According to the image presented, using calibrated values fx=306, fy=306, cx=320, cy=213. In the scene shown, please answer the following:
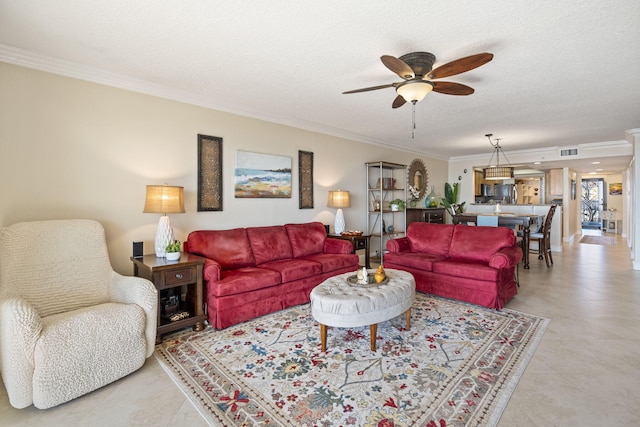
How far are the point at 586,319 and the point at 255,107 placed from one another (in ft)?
14.9

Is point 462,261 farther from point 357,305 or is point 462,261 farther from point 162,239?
point 162,239

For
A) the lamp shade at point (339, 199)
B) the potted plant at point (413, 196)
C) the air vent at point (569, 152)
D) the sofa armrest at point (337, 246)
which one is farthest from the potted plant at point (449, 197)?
the sofa armrest at point (337, 246)

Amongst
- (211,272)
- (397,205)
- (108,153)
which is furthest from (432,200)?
(108,153)

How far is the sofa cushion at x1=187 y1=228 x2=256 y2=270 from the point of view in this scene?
347 cm

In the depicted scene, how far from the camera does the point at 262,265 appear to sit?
3.77 metres

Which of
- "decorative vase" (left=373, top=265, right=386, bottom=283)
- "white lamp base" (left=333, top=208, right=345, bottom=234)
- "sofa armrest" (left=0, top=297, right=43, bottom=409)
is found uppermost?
"white lamp base" (left=333, top=208, right=345, bottom=234)

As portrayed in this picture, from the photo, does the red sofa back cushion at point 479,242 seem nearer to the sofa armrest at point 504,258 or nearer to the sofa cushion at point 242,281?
the sofa armrest at point 504,258

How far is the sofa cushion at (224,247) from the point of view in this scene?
347 centimetres

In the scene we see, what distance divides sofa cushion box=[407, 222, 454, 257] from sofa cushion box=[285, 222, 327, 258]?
4.57ft

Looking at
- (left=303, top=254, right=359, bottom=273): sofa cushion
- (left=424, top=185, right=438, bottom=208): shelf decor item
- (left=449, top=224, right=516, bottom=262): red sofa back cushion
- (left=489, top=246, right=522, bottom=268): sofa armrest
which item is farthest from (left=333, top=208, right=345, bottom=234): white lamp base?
(left=424, top=185, right=438, bottom=208): shelf decor item

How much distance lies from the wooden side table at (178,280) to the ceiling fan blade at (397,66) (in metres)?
2.39

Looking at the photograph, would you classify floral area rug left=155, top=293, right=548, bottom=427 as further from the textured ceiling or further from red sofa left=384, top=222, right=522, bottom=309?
the textured ceiling

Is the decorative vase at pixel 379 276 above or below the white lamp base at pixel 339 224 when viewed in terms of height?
below

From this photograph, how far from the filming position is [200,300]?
3.00m
